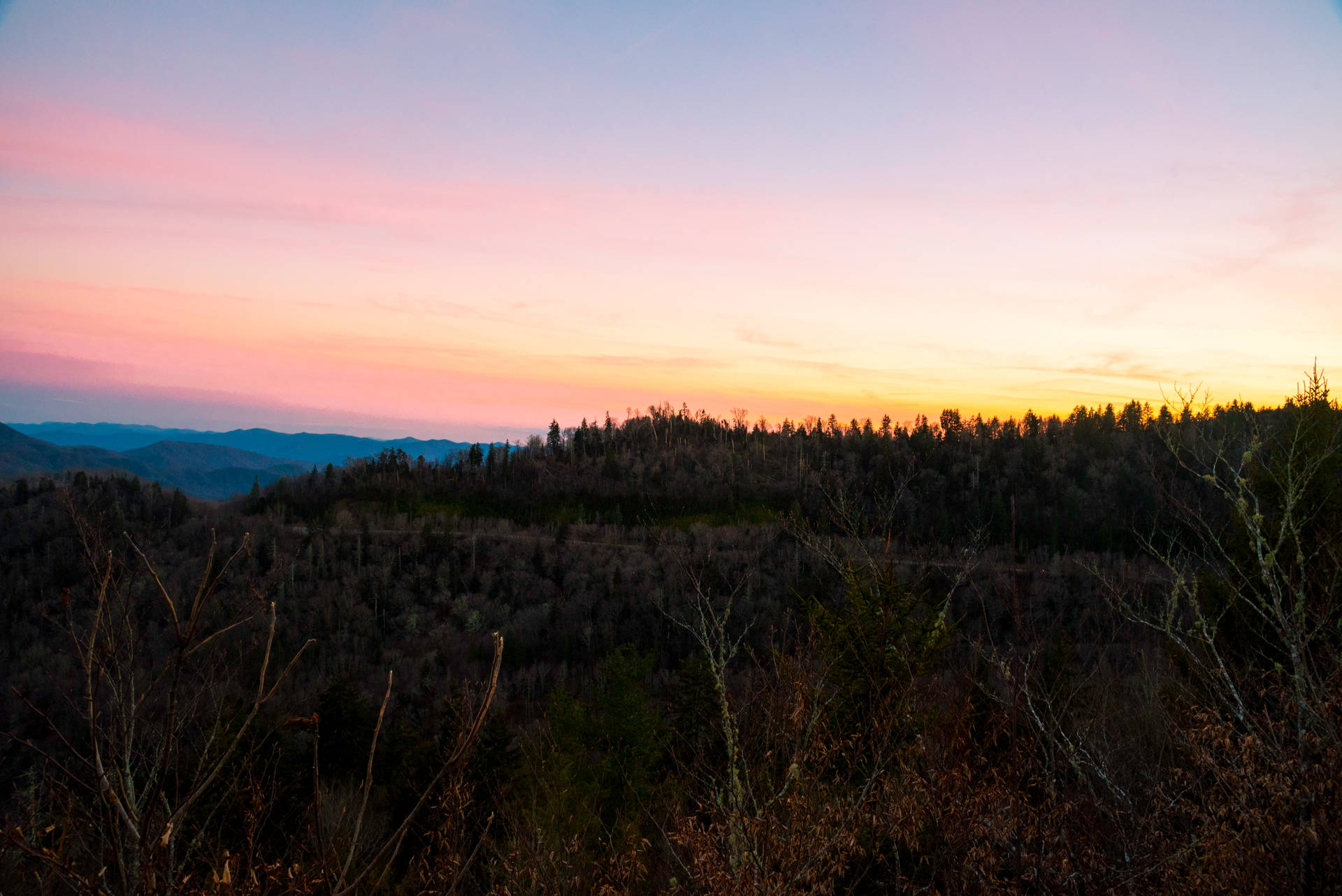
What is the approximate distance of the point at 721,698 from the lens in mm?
8172

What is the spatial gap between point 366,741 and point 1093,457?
109m

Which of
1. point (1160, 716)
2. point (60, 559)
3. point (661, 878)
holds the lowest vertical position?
point (60, 559)

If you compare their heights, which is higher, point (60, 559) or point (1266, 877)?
point (1266, 877)

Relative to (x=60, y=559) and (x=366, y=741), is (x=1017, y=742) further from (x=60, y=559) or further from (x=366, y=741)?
(x=60, y=559)

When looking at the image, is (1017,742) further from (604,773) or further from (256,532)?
(256,532)

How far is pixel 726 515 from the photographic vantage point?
108500 millimetres

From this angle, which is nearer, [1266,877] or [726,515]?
[1266,877]

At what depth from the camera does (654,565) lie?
86.9 m

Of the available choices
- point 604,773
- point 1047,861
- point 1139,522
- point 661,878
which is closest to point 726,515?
point 1139,522

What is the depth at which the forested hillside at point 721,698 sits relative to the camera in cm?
453

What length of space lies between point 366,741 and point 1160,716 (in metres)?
31.7

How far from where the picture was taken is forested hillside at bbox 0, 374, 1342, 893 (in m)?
4.53

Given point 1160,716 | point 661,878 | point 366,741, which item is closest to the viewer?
point 661,878

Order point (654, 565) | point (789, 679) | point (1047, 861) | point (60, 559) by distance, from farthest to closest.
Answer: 1. point (60, 559)
2. point (654, 565)
3. point (789, 679)
4. point (1047, 861)
